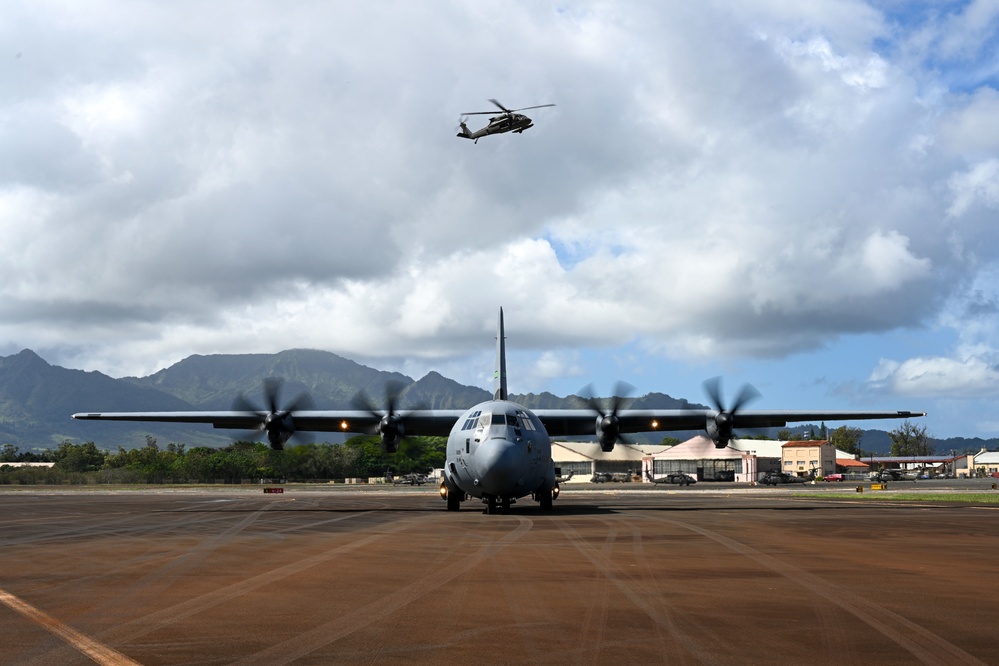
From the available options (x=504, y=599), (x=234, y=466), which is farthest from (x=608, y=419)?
(x=234, y=466)

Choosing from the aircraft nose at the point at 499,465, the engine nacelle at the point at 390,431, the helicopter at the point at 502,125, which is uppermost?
the helicopter at the point at 502,125

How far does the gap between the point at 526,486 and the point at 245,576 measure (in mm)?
20848

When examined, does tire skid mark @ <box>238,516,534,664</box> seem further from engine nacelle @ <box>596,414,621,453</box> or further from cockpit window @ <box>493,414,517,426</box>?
engine nacelle @ <box>596,414,621,453</box>

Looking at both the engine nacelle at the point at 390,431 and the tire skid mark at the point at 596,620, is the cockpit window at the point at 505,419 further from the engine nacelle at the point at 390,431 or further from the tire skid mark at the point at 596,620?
the tire skid mark at the point at 596,620

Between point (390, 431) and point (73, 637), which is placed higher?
point (390, 431)

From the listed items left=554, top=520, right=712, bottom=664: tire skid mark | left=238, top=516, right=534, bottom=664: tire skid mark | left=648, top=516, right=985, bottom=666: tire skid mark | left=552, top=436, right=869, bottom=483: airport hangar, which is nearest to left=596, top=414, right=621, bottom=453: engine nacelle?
left=554, top=520, right=712, bottom=664: tire skid mark

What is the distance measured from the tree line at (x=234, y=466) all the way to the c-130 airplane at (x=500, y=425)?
7270 centimetres

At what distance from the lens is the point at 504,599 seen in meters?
11.5

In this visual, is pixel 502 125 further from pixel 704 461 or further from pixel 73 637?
pixel 704 461

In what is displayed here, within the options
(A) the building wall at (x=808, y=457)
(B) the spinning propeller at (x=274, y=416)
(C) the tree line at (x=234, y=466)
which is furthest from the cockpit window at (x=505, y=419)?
(A) the building wall at (x=808, y=457)

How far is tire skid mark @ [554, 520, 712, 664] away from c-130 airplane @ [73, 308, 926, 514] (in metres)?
13.4

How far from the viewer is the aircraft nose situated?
31797 mm

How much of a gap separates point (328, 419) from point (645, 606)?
35429 millimetres

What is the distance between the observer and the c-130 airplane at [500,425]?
32812 millimetres
